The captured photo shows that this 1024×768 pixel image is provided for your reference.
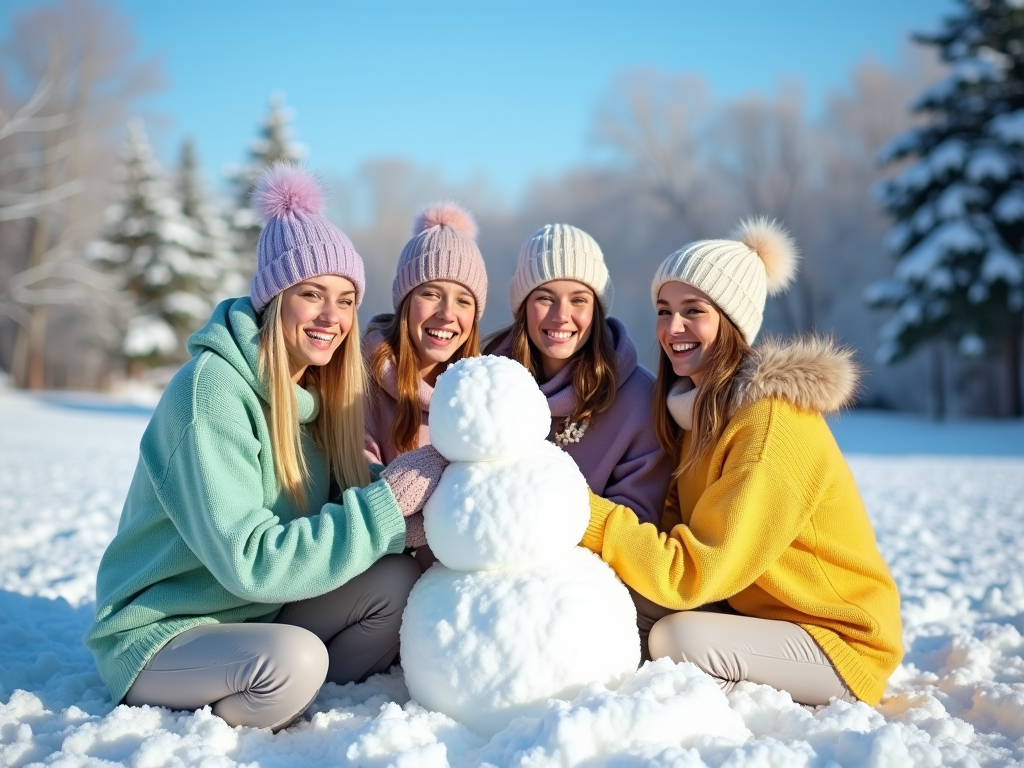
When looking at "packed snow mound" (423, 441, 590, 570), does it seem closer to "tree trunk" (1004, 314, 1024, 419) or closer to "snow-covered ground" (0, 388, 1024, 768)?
"snow-covered ground" (0, 388, 1024, 768)

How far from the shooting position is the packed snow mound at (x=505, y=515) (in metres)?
2.20

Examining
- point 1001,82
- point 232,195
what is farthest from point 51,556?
point 232,195

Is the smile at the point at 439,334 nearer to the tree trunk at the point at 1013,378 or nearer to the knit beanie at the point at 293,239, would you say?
the knit beanie at the point at 293,239

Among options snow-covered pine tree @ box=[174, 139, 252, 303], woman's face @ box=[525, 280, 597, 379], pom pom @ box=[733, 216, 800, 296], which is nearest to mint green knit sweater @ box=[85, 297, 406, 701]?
woman's face @ box=[525, 280, 597, 379]

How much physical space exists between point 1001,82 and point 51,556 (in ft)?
56.2

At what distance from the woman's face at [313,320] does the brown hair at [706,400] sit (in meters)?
1.27

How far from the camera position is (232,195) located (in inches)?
Result: 902

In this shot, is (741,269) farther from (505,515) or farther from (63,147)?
(63,147)

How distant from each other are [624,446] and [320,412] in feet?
3.99

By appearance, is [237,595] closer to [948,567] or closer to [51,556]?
[51,556]

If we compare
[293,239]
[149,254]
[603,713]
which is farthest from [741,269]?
[149,254]

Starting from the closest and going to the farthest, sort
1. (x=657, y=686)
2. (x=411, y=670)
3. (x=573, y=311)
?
1. (x=657, y=686)
2. (x=411, y=670)
3. (x=573, y=311)

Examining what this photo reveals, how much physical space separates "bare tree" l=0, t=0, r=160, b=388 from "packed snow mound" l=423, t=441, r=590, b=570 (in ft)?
63.6

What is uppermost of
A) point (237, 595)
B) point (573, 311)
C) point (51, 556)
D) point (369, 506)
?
point (573, 311)
